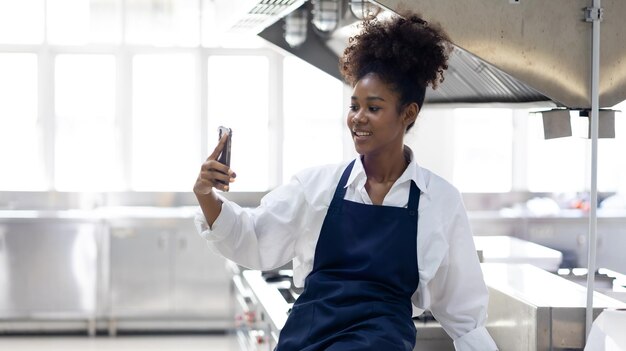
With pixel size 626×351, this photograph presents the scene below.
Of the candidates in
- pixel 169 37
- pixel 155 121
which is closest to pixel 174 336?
pixel 155 121

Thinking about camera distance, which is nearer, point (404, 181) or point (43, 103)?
point (404, 181)

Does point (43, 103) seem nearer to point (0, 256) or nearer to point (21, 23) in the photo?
point (21, 23)

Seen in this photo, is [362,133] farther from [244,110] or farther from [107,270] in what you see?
[244,110]

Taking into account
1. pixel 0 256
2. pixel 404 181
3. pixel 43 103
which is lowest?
pixel 0 256

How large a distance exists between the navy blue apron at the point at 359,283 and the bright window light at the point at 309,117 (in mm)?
5770

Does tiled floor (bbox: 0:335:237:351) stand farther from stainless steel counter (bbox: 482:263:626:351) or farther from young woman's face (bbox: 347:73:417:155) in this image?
young woman's face (bbox: 347:73:417:155)

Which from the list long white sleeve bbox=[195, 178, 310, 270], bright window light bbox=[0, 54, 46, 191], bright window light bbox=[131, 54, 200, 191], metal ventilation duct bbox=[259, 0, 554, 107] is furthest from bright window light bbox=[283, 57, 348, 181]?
long white sleeve bbox=[195, 178, 310, 270]

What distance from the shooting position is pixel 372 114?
1737 mm

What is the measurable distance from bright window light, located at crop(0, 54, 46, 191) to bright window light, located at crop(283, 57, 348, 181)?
6.86 ft

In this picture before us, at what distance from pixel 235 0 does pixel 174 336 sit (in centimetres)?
427

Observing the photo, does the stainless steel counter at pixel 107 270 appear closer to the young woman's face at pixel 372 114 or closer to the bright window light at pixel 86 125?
the bright window light at pixel 86 125

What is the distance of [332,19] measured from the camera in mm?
3252

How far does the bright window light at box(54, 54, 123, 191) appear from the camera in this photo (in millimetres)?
7391

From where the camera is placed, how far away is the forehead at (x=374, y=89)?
174 cm
